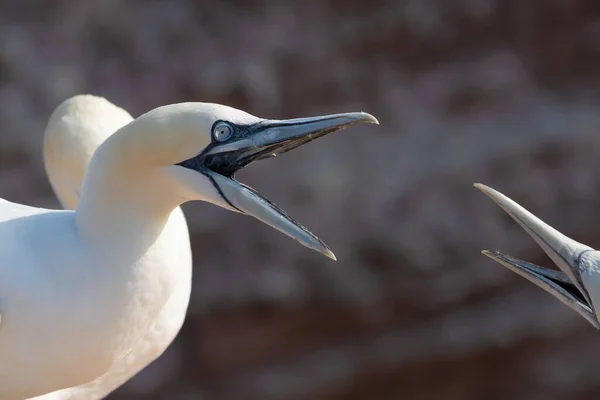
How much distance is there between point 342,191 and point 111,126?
2.85m

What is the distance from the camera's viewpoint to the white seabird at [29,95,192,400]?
2.63m

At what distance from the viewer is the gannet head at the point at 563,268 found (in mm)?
2258

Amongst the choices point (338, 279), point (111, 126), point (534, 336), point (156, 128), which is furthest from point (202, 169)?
point (534, 336)

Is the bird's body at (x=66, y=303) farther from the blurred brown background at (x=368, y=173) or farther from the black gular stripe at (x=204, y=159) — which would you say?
the blurred brown background at (x=368, y=173)

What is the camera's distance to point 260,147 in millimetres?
2014

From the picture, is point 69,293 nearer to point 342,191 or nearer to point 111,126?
point 111,126

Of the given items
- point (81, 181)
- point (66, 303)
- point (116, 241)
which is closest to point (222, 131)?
point (116, 241)

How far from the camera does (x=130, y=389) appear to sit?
5.61m

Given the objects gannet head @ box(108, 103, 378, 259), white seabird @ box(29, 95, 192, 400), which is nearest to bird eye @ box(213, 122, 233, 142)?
gannet head @ box(108, 103, 378, 259)

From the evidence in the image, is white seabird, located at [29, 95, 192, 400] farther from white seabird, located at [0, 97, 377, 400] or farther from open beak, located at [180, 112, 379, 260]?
open beak, located at [180, 112, 379, 260]

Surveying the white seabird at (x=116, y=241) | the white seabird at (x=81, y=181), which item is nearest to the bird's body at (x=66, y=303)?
the white seabird at (x=116, y=241)

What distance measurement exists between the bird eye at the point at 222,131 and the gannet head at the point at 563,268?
1.89 feet

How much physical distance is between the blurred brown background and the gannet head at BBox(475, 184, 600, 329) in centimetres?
324

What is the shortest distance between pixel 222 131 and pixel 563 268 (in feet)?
2.72
